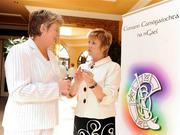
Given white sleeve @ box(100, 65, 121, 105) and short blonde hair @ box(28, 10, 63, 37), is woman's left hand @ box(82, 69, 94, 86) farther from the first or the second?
short blonde hair @ box(28, 10, 63, 37)

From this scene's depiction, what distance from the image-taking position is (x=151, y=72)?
1.99 metres

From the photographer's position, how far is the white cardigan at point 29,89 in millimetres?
1814

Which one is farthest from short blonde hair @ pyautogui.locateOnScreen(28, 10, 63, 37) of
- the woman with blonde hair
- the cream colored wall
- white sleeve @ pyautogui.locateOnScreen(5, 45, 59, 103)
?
the cream colored wall

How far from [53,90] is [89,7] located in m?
7.14

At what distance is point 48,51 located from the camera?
2146 millimetres

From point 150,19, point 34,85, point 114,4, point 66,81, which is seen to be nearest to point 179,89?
point 150,19

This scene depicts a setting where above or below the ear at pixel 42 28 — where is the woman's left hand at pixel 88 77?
below

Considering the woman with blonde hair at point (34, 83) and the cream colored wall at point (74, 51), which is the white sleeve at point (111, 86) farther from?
the cream colored wall at point (74, 51)

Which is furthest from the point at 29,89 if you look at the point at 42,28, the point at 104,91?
the point at 104,91

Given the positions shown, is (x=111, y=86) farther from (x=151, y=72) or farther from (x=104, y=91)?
(x=151, y=72)

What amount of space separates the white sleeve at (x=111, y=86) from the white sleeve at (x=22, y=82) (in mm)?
609

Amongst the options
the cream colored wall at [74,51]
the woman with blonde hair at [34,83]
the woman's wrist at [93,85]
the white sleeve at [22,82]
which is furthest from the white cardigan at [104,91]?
the cream colored wall at [74,51]

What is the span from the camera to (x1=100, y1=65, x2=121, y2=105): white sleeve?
2.37 m

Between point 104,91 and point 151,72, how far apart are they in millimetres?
518
